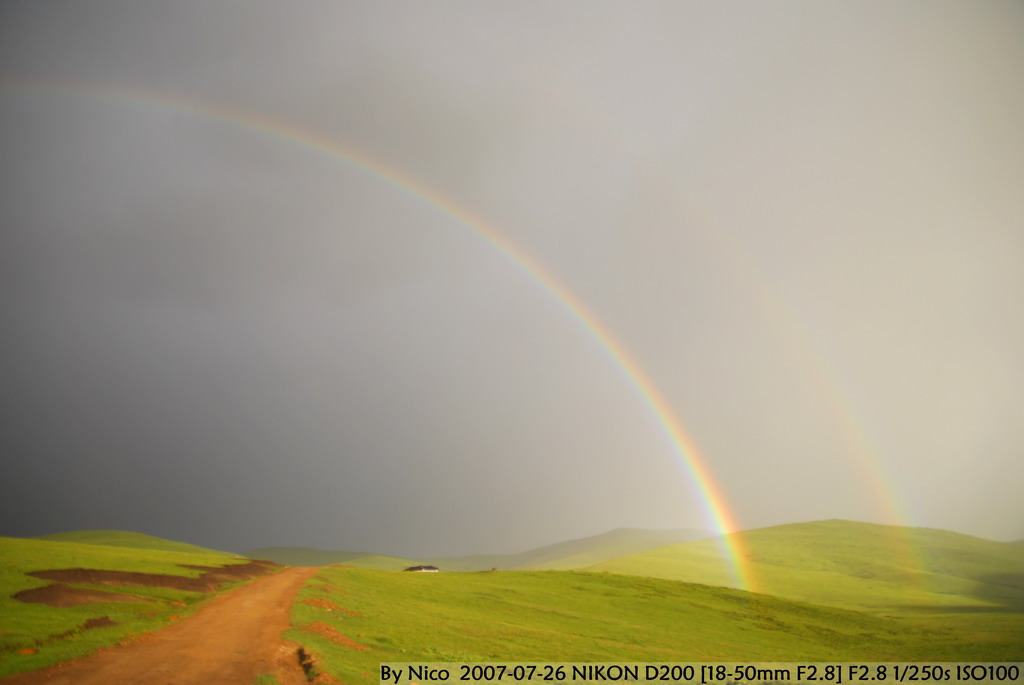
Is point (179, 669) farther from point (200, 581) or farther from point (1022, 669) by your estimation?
point (1022, 669)

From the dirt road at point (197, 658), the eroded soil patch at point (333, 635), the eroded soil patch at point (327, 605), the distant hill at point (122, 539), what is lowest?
the distant hill at point (122, 539)

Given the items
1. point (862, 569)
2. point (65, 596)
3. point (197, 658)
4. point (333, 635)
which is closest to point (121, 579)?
point (65, 596)

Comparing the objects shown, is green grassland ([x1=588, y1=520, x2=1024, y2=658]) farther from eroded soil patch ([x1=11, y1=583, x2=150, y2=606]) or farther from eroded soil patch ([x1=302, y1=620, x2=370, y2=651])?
eroded soil patch ([x1=11, y1=583, x2=150, y2=606])

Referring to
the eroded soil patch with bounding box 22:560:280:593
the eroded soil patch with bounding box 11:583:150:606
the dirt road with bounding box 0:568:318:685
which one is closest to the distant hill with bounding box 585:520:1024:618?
the eroded soil patch with bounding box 22:560:280:593

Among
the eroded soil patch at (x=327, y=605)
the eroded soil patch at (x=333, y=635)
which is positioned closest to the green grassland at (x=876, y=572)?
the eroded soil patch at (x=327, y=605)

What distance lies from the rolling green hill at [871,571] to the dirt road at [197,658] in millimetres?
89923

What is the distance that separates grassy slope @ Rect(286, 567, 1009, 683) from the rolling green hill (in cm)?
2720

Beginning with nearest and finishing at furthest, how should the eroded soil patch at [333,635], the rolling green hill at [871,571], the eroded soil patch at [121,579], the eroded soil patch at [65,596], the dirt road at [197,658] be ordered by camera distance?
1. the dirt road at [197,658]
2. the eroded soil patch at [333,635]
3. the eroded soil patch at [65,596]
4. the eroded soil patch at [121,579]
5. the rolling green hill at [871,571]

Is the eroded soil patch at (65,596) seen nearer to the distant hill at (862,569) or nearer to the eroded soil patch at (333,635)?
the eroded soil patch at (333,635)

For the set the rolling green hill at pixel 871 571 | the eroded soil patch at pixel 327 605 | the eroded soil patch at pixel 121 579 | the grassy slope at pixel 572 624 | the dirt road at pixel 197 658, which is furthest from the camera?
the rolling green hill at pixel 871 571

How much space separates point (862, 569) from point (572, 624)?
5482 inches

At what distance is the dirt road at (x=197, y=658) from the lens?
2227 centimetres

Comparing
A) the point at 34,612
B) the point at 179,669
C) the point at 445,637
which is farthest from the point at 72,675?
the point at 445,637

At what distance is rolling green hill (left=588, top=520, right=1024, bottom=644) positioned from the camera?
4227 inches
